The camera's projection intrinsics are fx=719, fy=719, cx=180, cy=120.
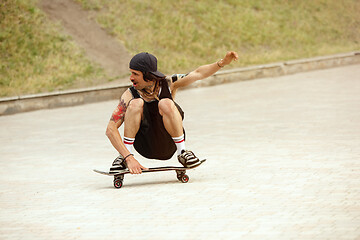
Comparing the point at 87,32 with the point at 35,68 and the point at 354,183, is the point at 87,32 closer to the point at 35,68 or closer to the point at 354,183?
the point at 35,68

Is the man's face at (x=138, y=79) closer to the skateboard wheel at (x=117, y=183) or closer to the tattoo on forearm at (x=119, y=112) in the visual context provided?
the tattoo on forearm at (x=119, y=112)

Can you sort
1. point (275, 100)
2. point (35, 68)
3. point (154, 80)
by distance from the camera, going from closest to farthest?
point (154, 80)
point (275, 100)
point (35, 68)

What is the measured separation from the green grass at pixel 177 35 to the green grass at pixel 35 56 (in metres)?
0.02

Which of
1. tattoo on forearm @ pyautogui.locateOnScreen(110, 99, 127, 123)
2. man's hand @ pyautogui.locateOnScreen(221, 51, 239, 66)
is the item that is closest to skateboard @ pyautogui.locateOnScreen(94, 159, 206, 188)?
tattoo on forearm @ pyautogui.locateOnScreen(110, 99, 127, 123)

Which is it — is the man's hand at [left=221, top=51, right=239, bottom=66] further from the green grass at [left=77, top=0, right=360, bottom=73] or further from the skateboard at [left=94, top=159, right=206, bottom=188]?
the green grass at [left=77, top=0, right=360, bottom=73]

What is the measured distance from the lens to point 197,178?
7289 mm

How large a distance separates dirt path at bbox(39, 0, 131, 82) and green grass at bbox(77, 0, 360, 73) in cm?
35

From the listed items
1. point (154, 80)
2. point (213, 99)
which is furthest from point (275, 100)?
point (154, 80)

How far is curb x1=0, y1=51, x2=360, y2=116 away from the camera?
578 inches

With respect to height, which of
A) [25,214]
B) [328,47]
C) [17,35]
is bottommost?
[328,47]

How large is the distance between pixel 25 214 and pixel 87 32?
14.8 m

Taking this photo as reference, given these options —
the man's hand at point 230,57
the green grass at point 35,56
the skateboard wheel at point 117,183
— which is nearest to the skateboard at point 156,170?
the skateboard wheel at point 117,183

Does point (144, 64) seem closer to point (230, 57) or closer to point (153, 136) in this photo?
point (153, 136)

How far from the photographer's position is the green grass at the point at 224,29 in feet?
69.3
